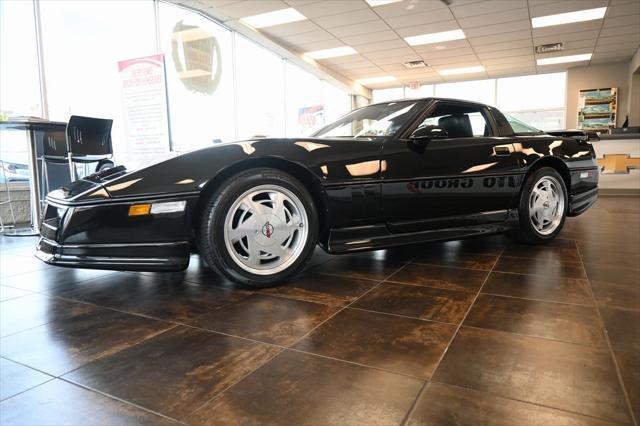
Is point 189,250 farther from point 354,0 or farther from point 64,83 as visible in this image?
point 354,0

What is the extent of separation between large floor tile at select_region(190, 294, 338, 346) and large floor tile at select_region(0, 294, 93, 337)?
64cm

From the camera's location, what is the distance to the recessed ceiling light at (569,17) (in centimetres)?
810

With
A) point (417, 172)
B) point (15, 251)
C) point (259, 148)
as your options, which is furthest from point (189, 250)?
point (15, 251)

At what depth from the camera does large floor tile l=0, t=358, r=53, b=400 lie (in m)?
1.24

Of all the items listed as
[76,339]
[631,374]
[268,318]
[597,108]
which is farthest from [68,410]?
[597,108]

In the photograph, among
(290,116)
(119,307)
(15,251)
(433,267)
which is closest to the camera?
(119,307)

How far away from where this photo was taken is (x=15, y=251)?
3.38 metres

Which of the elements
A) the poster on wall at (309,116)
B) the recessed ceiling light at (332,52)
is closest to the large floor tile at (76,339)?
the recessed ceiling light at (332,52)

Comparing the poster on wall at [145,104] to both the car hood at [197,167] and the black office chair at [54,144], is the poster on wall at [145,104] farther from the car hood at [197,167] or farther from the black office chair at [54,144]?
the car hood at [197,167]

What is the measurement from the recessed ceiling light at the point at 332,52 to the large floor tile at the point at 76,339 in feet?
32.1

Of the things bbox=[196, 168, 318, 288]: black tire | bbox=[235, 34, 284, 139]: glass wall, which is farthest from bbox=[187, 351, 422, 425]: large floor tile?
bbox=[235, 34, 284, 139]: glass wall

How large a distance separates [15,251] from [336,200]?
9.20 feet

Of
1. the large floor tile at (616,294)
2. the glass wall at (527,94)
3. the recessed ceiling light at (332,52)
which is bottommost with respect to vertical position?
the large floor tile at (616,294)

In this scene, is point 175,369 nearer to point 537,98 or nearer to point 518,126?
point 518,126
